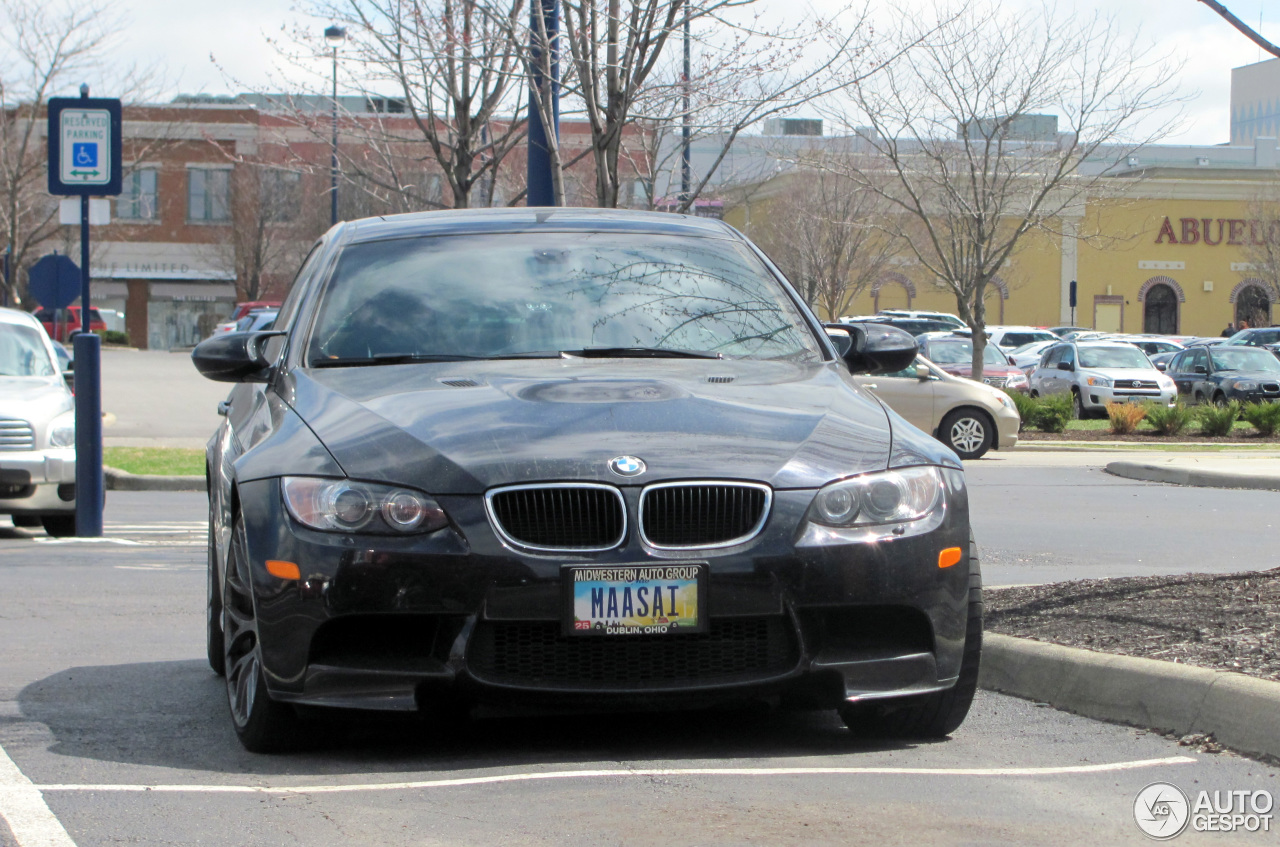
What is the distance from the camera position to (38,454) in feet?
37.3

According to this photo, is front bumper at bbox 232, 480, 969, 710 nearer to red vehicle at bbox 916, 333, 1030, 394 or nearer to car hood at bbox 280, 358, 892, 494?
car hood at bbox 280, 358, 892, 494

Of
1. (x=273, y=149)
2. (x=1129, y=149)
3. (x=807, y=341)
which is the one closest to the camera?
(x=807, y=341)

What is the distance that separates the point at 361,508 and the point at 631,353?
4.42 feet

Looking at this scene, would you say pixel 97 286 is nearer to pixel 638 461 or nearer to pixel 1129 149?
pixel 1129 149

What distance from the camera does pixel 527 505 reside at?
4.34 meters

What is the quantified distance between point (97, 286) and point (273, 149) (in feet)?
44.1

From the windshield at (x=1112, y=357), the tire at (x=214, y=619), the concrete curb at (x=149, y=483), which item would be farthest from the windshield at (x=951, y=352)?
the tire at (x=214, y=619)

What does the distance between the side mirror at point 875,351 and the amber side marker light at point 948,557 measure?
138 centimetres

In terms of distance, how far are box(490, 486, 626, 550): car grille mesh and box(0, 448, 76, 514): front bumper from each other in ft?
26.1

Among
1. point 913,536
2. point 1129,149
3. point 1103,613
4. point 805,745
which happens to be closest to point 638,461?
point 913,536

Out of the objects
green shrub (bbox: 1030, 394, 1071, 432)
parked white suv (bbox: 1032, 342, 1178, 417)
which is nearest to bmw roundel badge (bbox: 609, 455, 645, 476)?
green shrub (bbox: 1030, 394, 1071, 432)

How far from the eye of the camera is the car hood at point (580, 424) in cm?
437

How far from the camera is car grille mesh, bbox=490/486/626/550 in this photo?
4.31 metres

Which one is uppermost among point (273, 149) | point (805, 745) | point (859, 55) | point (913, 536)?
point (273, 149)
